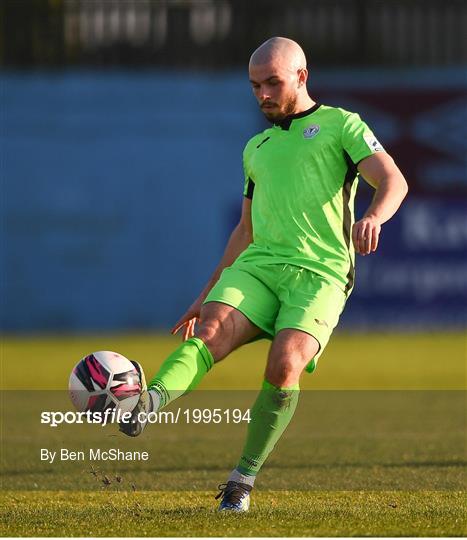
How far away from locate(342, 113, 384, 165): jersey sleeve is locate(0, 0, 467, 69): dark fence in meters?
14.5

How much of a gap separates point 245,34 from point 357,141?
14.7 meters

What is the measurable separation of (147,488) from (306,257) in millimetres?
1644

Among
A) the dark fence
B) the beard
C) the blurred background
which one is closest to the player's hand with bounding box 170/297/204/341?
the beard

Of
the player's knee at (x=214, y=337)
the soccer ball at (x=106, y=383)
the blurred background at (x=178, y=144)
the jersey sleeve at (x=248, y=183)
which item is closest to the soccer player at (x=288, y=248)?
the player's knee at (x=214, y=337)

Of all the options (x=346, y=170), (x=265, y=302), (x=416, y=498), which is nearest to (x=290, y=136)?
(x=346, y=170)

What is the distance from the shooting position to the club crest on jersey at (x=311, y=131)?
640 cm

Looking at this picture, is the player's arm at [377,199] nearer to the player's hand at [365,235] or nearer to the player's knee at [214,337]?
the player's hand at [365,235]

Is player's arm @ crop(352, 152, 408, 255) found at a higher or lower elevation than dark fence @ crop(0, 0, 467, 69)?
higher

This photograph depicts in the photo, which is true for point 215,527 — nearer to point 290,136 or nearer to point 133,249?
point 290,136

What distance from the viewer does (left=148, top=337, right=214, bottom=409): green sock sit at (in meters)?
5.82

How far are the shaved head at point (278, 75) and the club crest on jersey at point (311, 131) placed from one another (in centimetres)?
13

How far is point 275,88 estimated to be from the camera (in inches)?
248

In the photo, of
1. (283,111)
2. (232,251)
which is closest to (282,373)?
(232,251)

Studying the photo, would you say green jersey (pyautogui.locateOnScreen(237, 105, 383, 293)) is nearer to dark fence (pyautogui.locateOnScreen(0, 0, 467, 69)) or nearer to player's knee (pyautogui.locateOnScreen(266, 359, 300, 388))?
player's knee (pyautogui.locateOnScreen(266, 359, 300, 388))
